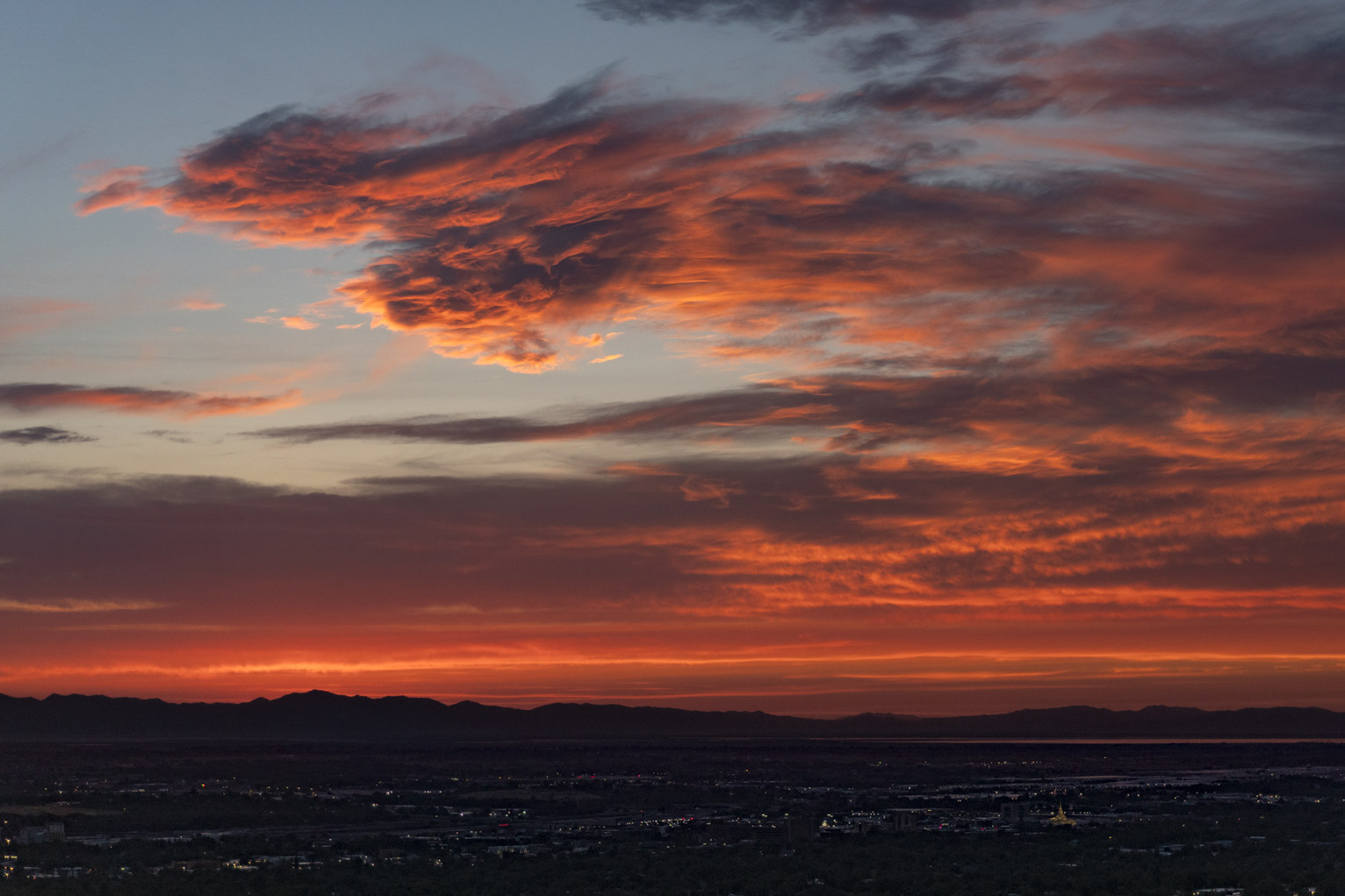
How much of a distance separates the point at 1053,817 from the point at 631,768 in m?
97.8

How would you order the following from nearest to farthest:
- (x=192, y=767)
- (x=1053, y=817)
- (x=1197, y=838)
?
(x=1197, y=838) < (x=1053, y=817) < (x=192, y=767)

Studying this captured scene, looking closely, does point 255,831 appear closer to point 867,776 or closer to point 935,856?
point 935,856

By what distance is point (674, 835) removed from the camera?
85.5 metres

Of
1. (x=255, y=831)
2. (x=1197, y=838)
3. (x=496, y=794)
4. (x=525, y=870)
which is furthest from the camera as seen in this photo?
(x=496, y=794)

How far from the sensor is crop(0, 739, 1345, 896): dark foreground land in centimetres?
6084

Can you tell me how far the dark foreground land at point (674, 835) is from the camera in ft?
200

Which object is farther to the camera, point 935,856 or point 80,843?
point 80,843

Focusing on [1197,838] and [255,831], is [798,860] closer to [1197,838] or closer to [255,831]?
[1197,838]

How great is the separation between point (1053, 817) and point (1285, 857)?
33.2 meters

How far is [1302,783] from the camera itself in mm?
139250

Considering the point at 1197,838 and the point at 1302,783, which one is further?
the point at 1302,783

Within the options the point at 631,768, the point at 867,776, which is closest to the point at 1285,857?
the point at 867,776

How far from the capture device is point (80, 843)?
263 feet

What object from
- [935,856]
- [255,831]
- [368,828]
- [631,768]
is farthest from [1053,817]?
[631,768]
